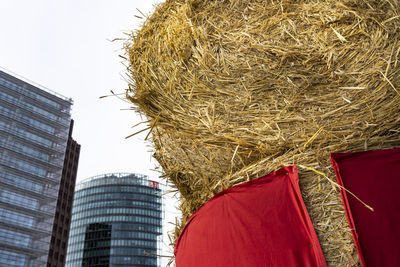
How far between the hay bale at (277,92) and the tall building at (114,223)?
80887mm

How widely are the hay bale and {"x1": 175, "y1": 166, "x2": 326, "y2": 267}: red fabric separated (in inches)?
3.0

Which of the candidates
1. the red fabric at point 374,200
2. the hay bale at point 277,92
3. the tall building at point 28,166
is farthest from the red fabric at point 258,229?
the tall building at point 28,166

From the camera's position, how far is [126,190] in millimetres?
90500

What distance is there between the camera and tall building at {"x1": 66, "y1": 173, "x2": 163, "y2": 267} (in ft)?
269

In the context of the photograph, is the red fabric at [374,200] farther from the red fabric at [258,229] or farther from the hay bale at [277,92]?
the red fabric at [258,229]

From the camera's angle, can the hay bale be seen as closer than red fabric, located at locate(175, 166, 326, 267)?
No

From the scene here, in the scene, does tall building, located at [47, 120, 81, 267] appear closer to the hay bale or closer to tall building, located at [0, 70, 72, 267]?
tall building, located at [0, 70, 72, 267]

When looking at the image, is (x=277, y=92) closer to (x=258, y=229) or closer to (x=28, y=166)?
(x=258, y=229)

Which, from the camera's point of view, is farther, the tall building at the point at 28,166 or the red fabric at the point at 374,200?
the tall building at the point at 28,166

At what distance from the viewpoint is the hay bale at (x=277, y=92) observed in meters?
1.74

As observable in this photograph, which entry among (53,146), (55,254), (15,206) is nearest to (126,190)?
(55,254)

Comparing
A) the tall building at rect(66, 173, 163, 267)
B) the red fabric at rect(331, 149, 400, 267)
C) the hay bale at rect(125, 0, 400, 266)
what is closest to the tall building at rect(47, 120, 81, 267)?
the tall building at rect(66, 173, 163, 267)

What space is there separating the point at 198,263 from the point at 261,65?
3.70 ft

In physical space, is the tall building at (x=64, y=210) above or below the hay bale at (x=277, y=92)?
above
